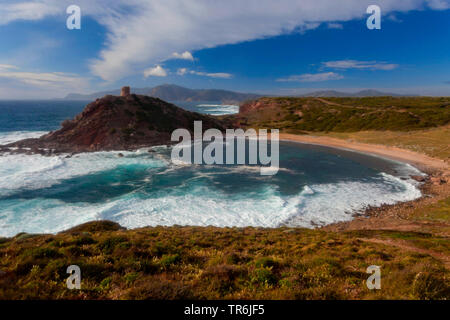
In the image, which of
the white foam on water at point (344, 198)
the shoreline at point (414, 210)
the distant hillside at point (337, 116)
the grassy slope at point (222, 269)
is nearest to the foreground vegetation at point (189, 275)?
the grassy slope at point (222, 269)

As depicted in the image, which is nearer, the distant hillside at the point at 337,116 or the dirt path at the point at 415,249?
the dirt path at the point at 415,249

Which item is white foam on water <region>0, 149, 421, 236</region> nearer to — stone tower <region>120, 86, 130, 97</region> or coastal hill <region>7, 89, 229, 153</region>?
coastal hill <region>7, 89, 229, 153</region>

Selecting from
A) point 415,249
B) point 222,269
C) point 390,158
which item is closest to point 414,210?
point 415,249

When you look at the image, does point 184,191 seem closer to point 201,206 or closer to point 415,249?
point 201,206

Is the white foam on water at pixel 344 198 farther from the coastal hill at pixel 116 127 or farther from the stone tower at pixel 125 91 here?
the stone tower at pixel 125 91

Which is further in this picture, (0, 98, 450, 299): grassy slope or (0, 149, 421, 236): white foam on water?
(0, 149, 421, 236): white foam on water

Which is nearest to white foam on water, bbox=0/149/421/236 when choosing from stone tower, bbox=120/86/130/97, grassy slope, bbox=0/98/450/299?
grassy slope, bbox=0/98/450/299
